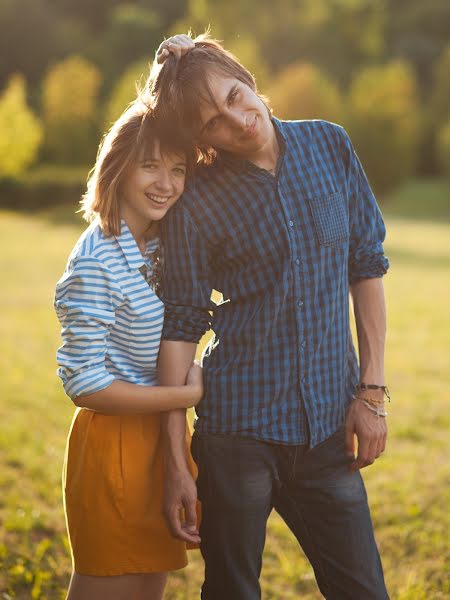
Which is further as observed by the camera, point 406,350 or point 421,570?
point 406,350

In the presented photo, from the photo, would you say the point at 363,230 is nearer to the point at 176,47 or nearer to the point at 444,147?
the point at 176,47

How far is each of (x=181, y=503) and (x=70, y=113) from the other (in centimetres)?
4010

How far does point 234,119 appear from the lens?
2197mm

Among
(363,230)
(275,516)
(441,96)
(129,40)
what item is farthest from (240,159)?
(129,40)

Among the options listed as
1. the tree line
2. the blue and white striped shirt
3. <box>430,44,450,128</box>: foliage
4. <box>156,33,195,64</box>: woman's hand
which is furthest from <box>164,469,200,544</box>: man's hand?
<box>430,44,450,128</box>: foliage

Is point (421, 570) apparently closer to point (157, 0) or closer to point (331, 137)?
point (331, 137)

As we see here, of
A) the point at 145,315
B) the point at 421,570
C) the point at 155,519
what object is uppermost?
the point at 145,315

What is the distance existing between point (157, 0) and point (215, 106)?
7072 centimetres

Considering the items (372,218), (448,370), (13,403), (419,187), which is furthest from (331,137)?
(419,187)

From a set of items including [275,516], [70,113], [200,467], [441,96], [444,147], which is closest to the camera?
[200,467]

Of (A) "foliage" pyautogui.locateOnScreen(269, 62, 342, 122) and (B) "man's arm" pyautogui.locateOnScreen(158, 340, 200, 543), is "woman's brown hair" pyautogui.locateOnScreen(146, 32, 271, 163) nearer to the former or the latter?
(B) "man's arm" pyautogui.locateOnScreen(158, 340, 200, 543)

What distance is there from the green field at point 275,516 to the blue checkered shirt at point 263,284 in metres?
1.73

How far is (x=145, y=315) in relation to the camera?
2266 millimetres

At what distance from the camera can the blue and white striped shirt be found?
2.16 m
